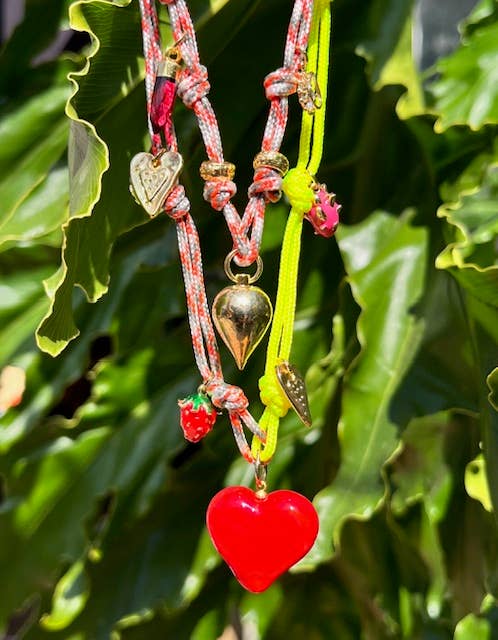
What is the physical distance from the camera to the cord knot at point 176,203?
0.32 m

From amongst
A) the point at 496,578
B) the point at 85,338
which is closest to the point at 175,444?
the point at 85,338

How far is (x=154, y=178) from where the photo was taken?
319mm

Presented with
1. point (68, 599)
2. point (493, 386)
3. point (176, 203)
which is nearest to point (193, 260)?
point (176, 203)

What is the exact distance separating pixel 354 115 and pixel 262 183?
0.50ft

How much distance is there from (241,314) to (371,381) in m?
0.11

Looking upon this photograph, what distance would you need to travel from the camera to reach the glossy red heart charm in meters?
0.32

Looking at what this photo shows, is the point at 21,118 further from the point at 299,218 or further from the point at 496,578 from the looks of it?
the point at 496,578

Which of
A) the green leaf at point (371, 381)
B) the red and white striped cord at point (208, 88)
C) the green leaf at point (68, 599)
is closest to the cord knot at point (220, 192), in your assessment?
the red and white striped cord at point (208, 88)

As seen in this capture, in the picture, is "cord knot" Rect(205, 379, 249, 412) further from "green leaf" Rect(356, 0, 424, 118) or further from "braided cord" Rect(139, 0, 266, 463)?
"green leaf" Rect(356, 0, 424, 118)

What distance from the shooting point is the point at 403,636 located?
456 millimetres

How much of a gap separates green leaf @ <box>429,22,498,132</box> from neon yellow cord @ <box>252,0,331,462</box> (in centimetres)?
8

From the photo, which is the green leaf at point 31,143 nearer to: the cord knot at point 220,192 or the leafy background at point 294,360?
the leafy background at point 294,360

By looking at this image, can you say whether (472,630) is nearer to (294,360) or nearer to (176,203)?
(294,360)

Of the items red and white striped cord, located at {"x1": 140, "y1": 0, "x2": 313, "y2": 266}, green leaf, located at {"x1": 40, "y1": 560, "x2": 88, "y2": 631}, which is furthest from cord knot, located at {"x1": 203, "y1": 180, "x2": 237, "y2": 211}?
green leaf, located at {"x1": 40, "y1": 560, "x2": 88, "y2": 631}
